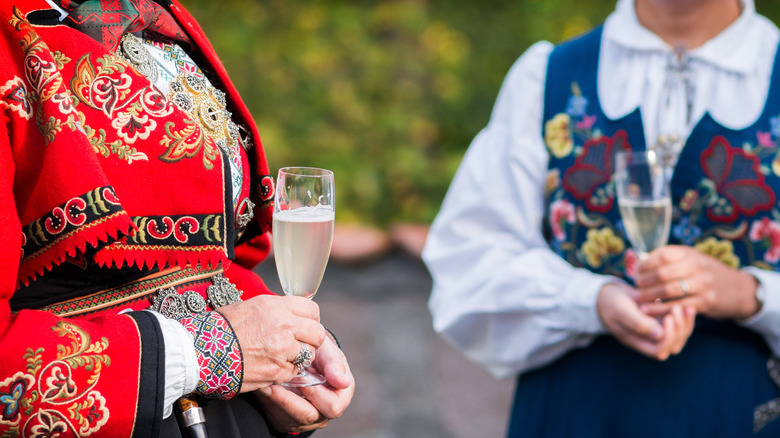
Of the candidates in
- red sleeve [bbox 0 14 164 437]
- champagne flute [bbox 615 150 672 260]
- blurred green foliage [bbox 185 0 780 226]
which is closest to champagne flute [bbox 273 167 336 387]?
red sleeve [bbox 0 14 164 437]

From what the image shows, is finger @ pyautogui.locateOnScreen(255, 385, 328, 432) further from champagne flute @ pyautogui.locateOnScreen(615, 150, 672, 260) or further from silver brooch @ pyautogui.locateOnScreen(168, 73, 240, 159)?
champagne flute @ pyautogui.locateOnScreen(615, 150, 672, 260)

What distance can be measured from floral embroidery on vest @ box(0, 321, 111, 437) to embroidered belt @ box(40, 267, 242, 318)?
119 millimetres

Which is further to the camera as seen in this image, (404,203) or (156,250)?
(404,203)

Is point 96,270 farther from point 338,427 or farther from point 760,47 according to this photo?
point 338,427

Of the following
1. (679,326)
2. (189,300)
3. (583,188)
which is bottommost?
(679,326)

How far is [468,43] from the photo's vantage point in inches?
208

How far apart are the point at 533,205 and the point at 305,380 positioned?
100 cm

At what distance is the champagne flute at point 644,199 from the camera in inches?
66.7

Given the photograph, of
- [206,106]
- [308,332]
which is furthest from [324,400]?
[206,106]

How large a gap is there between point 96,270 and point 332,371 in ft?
1.27

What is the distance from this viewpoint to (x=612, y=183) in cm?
186

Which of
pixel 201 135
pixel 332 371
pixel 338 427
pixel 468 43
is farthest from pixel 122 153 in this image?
pixel 468 43

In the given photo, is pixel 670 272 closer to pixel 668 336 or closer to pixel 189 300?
pixel 668 336

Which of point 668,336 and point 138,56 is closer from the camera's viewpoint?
point 138,56
